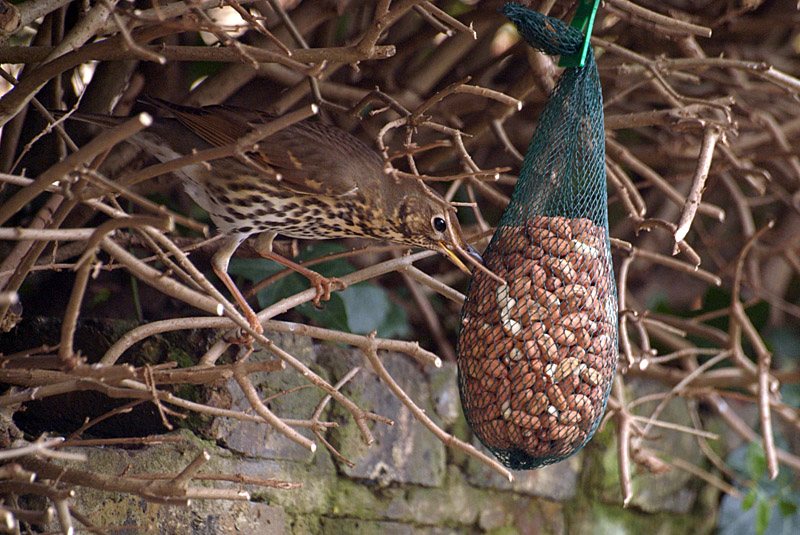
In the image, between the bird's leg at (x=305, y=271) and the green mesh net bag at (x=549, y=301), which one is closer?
the green mesh net bag at (x=549, y=301)

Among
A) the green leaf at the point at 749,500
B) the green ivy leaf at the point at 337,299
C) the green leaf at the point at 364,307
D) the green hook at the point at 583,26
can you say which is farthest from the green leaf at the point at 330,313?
the green leaf at the point at 749,500

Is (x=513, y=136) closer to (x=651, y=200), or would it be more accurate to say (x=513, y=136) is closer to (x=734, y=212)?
(x=651, y=200)

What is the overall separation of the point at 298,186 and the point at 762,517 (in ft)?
7.67

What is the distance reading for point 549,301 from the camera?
1.68m

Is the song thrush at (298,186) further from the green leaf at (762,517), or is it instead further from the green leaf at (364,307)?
the green leaf at (762,517)

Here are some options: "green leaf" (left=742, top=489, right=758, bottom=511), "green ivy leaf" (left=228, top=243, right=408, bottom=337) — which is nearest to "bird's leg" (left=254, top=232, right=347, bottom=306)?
"green ivy leaf" (left=228, top=243, right=408, bottom=337)

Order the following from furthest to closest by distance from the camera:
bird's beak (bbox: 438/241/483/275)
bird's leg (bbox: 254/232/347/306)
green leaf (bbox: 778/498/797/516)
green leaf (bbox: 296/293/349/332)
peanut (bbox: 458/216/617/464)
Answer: green leaf (bbox: 778/498/797/516) → green leaf (bbox: 296/293/349/332) → bird's leg (bbox: 254/232/347/306) → bird's beak (bbox: 438/241/483/275) → peanut (bbox: 458/216/617/464)

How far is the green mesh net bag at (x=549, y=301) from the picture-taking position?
64.7 inches

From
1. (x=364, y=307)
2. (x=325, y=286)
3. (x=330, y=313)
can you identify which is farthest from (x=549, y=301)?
(x=364, y=307)

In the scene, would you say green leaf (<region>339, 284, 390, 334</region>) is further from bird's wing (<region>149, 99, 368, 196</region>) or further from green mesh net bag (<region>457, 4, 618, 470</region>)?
green mesh net bag (<region>457, 4, 618, 470</region>)

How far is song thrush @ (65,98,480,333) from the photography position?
1906mm

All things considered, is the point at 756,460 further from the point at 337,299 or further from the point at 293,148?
the point at 293,148

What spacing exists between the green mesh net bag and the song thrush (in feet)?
0.56

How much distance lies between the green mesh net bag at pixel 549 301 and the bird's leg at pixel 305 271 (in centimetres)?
36
